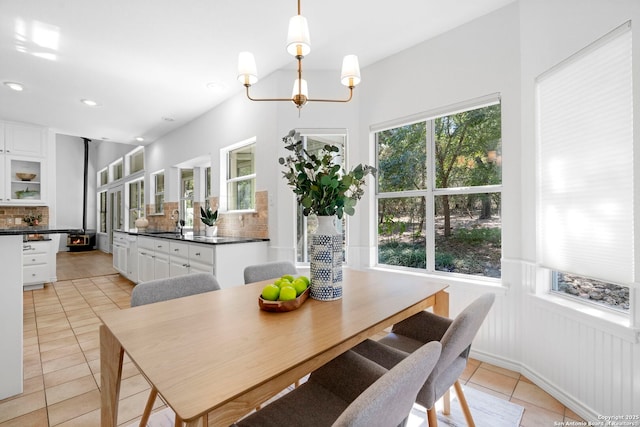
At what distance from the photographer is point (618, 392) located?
62.3 inches

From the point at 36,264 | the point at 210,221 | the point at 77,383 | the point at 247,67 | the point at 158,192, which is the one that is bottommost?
the point at 77,383

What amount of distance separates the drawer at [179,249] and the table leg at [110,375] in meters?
2.58

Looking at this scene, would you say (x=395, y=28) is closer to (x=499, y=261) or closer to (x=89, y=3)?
(x=499, y=261)

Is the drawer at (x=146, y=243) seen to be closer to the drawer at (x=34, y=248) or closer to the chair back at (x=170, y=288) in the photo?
the drawer at (x=34, y=248)

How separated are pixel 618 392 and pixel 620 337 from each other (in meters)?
0.31

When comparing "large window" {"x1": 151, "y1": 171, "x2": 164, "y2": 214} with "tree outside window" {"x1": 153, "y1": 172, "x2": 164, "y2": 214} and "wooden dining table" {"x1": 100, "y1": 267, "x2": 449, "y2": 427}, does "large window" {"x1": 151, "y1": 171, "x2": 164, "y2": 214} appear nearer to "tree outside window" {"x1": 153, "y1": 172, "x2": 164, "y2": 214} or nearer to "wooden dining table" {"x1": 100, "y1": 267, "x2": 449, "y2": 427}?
"tree outside window" {"x1": 153, "y1": 172, "x2": 164, "y2": 214}

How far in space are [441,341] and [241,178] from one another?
3399mm

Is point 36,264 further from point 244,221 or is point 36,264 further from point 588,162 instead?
point 588,162

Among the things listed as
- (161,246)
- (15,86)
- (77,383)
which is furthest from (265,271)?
(15,86)

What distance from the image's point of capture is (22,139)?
4984mm

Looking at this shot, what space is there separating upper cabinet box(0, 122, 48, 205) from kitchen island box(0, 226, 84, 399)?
14.4 ft

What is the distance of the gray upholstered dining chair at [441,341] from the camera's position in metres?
1.13

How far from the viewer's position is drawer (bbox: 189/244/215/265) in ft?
10.3

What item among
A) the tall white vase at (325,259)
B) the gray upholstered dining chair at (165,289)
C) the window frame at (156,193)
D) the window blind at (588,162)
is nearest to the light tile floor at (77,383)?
the gray upholstered dining chair at (165,289)
